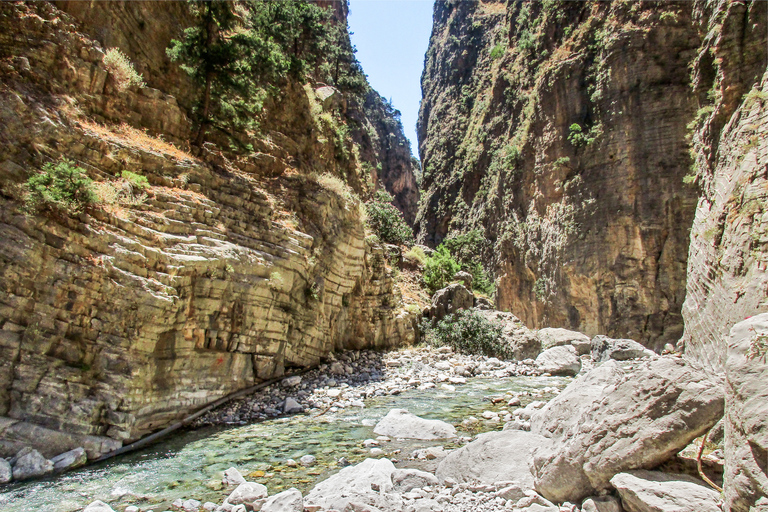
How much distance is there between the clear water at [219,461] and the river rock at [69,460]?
0.59 ft

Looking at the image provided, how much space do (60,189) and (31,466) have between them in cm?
467

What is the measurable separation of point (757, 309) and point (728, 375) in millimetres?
1403

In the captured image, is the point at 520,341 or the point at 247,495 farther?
the point at 520,341

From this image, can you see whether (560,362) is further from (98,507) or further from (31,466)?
(31,466)

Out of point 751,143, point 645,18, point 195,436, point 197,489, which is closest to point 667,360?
point 751,143

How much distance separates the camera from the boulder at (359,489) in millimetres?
5039

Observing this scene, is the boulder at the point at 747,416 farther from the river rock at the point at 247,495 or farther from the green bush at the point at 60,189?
the green bush at the point at 60,189

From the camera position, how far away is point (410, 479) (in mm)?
5676

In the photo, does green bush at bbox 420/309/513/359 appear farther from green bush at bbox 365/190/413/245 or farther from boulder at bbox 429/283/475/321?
green bush at bbox 365/190/413/245

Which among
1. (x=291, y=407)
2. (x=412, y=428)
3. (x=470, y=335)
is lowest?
(x=291, y=407)

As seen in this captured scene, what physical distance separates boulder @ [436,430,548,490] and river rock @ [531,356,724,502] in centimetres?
46

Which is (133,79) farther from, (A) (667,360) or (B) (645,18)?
(B) (645,18)

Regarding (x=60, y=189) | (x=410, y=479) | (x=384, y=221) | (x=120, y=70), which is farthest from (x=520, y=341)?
(x=120, y=70)

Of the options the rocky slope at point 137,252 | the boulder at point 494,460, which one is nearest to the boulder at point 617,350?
the rocky slope at point 137,252
